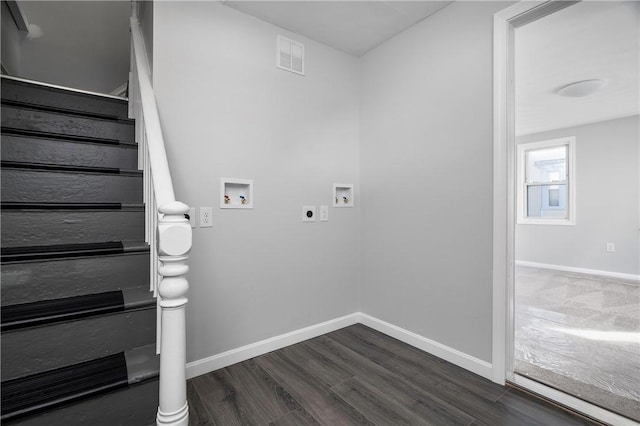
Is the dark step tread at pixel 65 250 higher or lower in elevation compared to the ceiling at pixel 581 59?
lower

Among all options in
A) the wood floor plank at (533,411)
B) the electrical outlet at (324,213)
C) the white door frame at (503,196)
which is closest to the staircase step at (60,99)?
the electrical outlet at (324,213)

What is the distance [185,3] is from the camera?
1984 millimetres

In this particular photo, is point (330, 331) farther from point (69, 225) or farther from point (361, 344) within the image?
point (69, 225)

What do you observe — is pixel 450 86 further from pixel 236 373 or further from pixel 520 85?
pixel 236 373

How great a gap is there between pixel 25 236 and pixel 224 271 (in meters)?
1.05

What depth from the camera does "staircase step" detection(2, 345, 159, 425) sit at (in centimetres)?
103

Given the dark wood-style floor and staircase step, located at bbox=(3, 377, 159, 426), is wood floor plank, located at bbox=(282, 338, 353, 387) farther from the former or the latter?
staircase step, located at bbox=(3, 377, 159, 426)

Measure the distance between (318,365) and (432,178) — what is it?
1592mm

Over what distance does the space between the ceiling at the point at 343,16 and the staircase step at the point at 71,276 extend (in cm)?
185

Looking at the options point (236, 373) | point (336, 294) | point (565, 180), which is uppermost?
point (565, 180)

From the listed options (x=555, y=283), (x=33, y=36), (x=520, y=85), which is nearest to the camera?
(x=33, y=36)

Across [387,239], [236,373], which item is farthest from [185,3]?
[236,373]

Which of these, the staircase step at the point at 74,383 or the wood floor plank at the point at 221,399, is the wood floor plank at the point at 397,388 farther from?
the staircase step at the point at 74,383

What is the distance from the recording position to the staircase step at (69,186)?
153 centimetres
